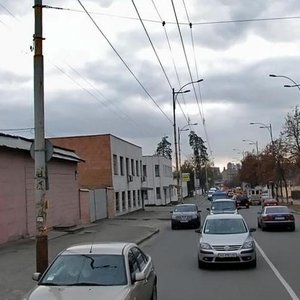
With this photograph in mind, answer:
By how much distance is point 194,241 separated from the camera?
85.1 ft

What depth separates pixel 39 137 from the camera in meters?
12.1

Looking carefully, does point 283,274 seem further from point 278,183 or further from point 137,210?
point 278,183

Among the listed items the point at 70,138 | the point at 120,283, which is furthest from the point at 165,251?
the point at 70,138

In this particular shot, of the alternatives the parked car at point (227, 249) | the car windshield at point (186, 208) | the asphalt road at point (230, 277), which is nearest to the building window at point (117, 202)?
the car windshield at point (186, 208)

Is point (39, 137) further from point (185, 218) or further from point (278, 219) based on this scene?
point (185, 218)

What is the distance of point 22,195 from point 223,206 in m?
14.0

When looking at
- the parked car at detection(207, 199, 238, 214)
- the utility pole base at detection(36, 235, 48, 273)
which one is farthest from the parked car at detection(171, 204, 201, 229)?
the utility pole base at detection(36, 235, 48, 273)

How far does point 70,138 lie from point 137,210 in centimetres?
1436

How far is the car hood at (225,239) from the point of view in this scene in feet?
50.9

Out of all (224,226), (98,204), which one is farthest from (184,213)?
(224,226)

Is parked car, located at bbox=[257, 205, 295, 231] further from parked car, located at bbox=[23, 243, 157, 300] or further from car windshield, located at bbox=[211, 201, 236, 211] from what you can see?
parked car, located at bbox=[23, 243, 157, 300]

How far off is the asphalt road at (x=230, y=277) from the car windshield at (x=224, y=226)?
109 cm

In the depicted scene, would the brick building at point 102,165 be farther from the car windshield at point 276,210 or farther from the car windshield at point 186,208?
the car windshield at point 276,210

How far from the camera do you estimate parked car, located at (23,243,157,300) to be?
24.1 ft
